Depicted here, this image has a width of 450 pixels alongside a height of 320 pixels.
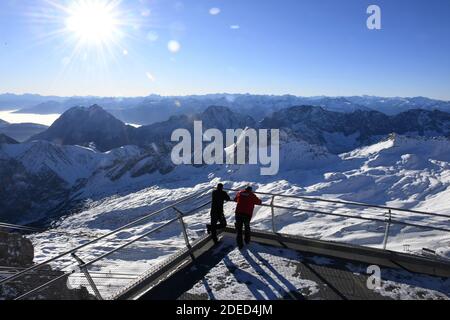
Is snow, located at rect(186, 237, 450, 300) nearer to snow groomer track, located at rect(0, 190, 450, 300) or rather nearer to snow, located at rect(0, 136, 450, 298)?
snow groomer track, located at rect(0, 190, 450, 300)

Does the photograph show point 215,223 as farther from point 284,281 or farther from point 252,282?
point 284,281

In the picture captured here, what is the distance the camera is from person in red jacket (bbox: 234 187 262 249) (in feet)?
36.4

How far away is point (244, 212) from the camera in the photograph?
1138 cm

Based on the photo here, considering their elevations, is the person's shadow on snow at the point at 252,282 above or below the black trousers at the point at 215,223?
below

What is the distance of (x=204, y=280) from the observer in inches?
358

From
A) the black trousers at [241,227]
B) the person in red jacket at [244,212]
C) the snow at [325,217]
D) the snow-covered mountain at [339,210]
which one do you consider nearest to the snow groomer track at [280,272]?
the black trousers at [241,227]

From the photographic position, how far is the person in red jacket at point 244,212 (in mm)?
11109

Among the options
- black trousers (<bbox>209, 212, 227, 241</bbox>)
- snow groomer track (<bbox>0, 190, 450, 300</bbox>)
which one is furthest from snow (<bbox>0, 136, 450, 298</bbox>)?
snow groomer track (<bbox>0, 190, 450, 300</bbox>)

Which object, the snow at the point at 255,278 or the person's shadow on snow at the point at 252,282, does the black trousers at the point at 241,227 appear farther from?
the person's shadow on snow at the point at 252,282

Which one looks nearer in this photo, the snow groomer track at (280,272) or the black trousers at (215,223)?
the snow groomer track at (280,272)
